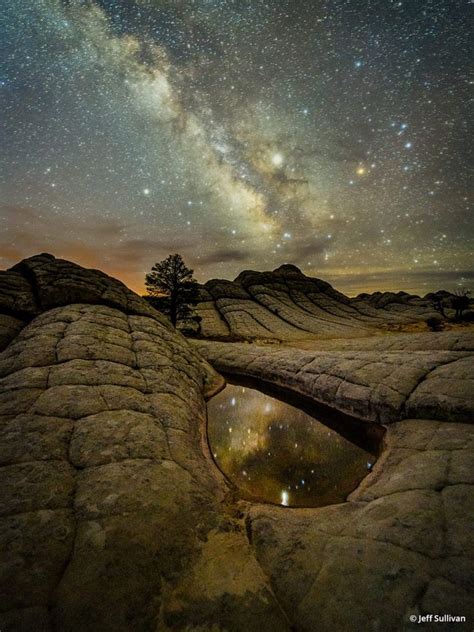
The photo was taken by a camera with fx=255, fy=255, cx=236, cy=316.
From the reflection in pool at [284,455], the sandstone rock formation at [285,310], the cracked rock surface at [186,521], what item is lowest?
the reflection in pool at [284,455]

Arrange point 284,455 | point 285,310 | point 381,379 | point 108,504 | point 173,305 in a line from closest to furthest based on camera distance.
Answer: point 108,504 → point 284,455 → point 381,379 → point 173,305 → point 285,310

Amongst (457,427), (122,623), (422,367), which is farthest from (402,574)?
(422,367)

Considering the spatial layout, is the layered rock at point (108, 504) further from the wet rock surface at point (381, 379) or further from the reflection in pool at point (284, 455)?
the wet rock surface at point (381, 379)

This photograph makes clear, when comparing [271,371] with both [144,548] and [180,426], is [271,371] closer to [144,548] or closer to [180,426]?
[180,426]

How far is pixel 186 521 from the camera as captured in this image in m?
3.37

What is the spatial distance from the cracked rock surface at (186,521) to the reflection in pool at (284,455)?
492 mm

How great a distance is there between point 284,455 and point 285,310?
2857 cm

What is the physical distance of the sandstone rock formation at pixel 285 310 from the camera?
2611 centimetres

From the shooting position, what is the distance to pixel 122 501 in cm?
339

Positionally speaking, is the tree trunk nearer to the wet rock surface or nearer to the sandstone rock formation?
the sandstone rock formation

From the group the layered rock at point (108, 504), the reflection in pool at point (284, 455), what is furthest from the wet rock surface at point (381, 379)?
the layered rock at point (108, 504)

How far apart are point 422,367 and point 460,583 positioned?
20.5 feet

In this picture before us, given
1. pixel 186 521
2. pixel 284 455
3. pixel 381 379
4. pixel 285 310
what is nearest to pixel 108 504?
pixel 186 521

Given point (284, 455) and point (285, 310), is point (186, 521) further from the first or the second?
point (285, 310)
